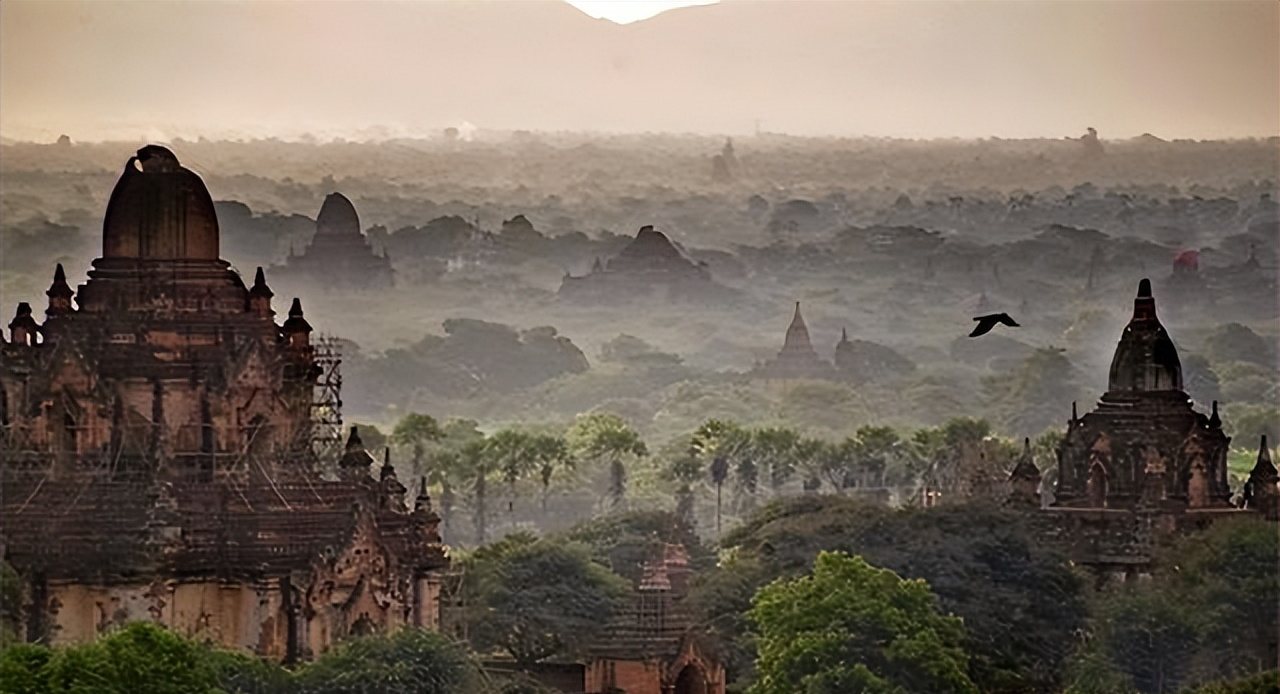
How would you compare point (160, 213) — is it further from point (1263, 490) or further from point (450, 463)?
point (1263, 490)

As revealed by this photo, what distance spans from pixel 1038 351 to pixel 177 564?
11800 millimetres

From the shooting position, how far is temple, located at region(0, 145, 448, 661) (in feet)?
61.9

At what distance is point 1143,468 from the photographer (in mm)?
24641

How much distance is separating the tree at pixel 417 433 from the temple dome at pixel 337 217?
1601 millimetres

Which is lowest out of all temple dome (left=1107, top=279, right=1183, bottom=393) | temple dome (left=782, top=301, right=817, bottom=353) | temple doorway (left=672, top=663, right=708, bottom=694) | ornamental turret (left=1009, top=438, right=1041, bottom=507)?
temple doorway (left=672, top=663, right=708, bottom=694)

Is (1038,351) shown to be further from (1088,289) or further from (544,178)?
(544,178)

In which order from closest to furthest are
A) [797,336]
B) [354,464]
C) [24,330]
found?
[354,464]
[24,330]
[797,336]

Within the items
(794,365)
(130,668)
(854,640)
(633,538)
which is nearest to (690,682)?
(854,640)

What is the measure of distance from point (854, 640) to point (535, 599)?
4.21m

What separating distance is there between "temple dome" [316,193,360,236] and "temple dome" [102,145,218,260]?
188 inches

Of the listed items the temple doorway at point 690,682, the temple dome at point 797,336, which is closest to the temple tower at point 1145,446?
Result: the temple dome at point 797,336

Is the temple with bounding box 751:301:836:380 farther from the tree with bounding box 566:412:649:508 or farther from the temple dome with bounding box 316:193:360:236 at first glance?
the temple dome with bounding box 316:193:360:236

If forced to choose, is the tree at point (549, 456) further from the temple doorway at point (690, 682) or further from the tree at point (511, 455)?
the temple doorway at point (690, 682)

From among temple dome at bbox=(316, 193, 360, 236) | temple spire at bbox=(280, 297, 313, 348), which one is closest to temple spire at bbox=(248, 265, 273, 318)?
temple spire at bbox=(280, 297, 313, 348)
